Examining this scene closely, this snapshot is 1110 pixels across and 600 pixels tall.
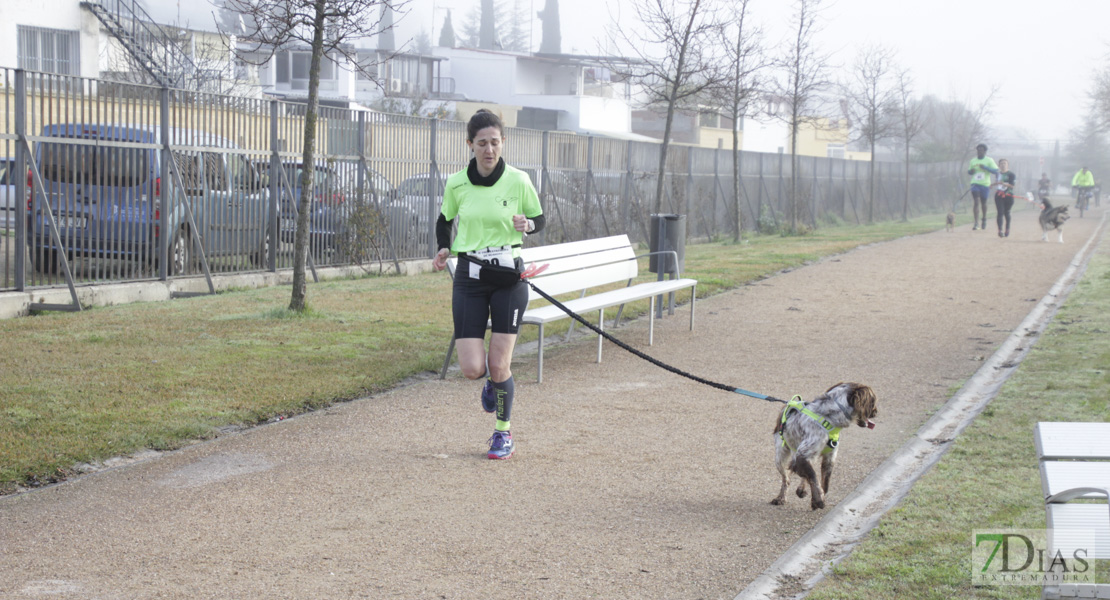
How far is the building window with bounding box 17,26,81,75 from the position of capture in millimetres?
30250

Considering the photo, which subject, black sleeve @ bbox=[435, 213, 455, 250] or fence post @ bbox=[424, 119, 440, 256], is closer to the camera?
black sleeve @ bbox=[435, 213, 455, 250]

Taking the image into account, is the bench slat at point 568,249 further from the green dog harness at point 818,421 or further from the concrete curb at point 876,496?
the green dog harness at point 818,421

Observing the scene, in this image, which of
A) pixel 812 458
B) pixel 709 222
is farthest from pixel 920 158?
pixel 812 458

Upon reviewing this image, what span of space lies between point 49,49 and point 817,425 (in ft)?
101

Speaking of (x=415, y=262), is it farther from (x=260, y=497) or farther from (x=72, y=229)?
(x=260, y=497)

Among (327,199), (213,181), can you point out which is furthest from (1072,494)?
(327,199)

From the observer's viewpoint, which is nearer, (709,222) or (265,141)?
(265,141)

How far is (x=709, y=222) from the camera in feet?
91.9

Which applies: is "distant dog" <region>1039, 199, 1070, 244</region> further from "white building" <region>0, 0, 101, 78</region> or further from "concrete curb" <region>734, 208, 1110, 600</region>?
"white building" <region>0, 0, 101, 78</region>

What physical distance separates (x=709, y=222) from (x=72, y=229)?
60.2 ft

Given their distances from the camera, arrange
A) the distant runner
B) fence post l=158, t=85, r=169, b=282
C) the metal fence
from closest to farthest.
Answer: the metal fence
fence post l=158, t=85, r=169, b=282
the distant runner

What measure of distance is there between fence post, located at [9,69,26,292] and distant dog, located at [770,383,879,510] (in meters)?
9.00

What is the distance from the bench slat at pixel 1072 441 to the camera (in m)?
3.86

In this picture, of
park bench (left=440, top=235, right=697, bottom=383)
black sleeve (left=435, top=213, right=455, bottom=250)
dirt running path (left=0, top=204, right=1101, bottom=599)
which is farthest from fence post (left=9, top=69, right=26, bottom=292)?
black sleeve (left=435, top=213, right=455, bottom=250)
